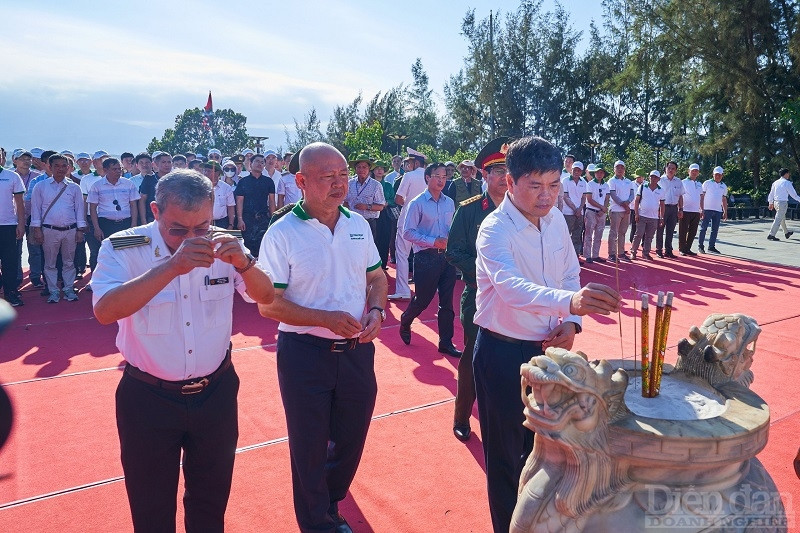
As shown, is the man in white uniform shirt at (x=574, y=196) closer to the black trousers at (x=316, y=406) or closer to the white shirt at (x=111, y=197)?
the white shirt at (x=111, y=197)

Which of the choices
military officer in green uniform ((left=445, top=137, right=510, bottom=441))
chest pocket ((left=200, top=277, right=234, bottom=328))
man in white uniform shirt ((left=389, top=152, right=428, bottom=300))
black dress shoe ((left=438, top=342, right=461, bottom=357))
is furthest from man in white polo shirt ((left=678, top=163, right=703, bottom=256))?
chest pocket ((left=200, top=277, right=234, bottom=328))

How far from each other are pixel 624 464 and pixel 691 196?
12.6m

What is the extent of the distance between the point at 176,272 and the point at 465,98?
4136cm

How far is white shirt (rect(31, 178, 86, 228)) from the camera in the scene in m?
8.33

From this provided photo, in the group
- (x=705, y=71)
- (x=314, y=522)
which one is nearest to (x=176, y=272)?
(x=314, y=522)

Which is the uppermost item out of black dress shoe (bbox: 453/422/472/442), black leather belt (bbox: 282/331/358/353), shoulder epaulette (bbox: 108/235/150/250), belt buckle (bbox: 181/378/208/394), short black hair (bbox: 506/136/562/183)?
short black hair (bbox: 506/136/562/183)

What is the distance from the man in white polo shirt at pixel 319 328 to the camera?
9.93 ft

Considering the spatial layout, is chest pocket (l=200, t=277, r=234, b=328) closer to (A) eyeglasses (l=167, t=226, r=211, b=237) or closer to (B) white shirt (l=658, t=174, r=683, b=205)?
(A) eyeglasses (l=167, t=226, r=211, b=237)

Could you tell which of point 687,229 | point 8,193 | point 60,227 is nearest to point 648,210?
point 687,229

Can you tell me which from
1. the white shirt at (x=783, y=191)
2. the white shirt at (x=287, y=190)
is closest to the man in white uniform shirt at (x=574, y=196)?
the white shirt at (x=287, y=190)

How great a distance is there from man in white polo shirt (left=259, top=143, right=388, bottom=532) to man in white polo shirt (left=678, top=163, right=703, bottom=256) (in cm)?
1191

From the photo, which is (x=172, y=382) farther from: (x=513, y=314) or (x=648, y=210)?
(x=648, y=210)

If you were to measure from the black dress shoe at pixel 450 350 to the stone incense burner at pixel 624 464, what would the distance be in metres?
4.16

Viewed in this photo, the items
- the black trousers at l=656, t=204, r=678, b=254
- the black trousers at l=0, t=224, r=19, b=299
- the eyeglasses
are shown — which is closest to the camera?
the eyeglasses
